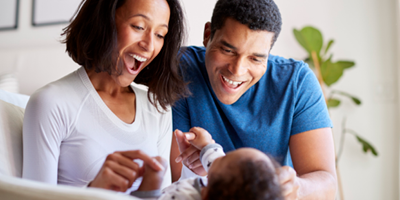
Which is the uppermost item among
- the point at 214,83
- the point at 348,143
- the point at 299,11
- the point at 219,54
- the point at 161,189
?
the point at 299,11

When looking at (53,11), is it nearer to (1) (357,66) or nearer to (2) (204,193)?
(2) (204,193)

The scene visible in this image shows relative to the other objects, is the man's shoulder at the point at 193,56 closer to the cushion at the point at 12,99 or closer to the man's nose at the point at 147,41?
the man's nose at the point at 147,41

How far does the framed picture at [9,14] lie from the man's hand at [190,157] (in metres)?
2.22

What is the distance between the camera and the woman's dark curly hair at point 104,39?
2.98 ft

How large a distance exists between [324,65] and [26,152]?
2.21 m

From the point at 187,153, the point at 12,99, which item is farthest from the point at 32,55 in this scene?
the point at 187,153

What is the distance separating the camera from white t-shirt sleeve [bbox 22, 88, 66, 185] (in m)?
0.78

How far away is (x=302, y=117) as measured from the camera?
4.26 feet

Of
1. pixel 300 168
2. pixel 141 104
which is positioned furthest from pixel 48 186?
pixel 300 168

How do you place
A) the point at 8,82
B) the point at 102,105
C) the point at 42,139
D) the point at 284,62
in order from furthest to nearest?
1. the point at 8,82
2. the point at 284,62
3. the point at 102,105
4. the point at 42,139

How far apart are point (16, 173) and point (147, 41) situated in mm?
517

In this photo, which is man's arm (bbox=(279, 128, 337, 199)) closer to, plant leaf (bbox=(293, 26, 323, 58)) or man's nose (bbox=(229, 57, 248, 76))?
man's nose (bbox=(229, 57, 248, 76))

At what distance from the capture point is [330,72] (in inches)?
96.0

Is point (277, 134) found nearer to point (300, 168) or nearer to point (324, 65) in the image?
point (300, 168)
